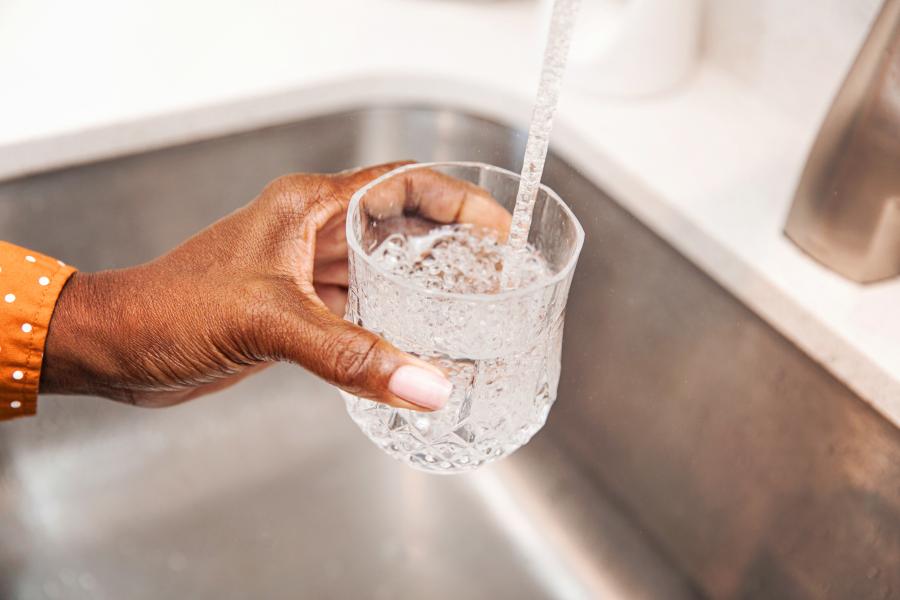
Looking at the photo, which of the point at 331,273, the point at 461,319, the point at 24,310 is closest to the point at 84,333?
the point at 24,310

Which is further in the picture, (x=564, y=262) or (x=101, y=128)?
(x=101, y=128)

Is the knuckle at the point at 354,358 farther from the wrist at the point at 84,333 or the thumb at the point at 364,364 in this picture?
the wrist at the point at 84,333

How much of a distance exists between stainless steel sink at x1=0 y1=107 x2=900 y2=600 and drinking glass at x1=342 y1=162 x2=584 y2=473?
2.2 inches

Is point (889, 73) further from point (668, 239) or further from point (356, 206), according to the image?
point (356, 206)

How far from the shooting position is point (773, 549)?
559 millimetres

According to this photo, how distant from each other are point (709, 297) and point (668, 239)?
0.05 m

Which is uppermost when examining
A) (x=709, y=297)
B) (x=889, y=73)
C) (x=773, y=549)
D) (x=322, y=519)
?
(x=889, y=73)

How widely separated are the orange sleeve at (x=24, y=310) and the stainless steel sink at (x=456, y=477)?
149 mm

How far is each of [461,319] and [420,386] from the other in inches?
1.3

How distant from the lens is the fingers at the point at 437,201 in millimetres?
400

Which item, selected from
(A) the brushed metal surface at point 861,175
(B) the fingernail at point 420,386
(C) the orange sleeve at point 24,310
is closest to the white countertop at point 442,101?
(A) the brushed metal surface at point 861,175

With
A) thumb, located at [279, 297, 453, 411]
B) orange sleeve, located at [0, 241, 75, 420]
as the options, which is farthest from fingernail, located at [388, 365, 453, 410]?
orange sleeve, located at [0, 241, 75, 420]

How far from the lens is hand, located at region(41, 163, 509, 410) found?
0.39m

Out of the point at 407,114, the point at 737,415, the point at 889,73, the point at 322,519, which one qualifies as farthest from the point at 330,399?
the point at 889,73
